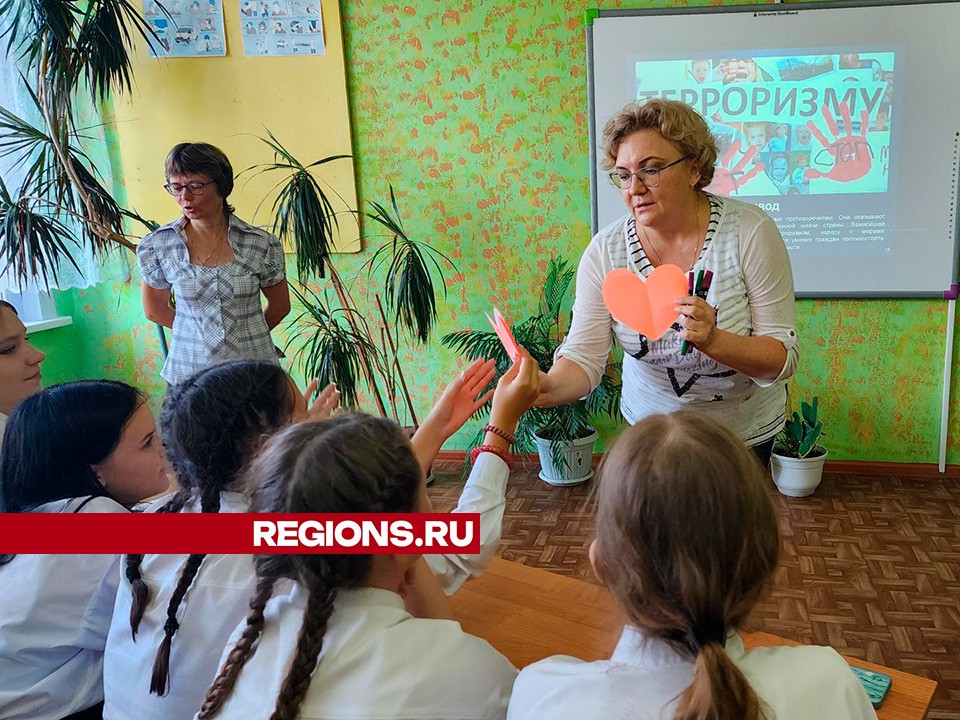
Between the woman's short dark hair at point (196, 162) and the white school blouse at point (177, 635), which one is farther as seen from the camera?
the woman's short dark hair at point (196, 162)

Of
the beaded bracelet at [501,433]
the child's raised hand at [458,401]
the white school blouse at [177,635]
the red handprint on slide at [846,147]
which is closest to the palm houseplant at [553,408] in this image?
the red handprint on slide at [846,147]

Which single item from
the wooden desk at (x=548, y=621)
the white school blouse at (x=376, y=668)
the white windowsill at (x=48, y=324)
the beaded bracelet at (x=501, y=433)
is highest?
the beaded bracelet at (x=501, y=433)

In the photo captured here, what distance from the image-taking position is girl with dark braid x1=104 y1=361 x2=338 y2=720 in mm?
1039

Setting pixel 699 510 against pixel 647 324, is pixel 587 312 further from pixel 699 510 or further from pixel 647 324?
pixel 699 510

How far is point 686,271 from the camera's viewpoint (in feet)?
5.22

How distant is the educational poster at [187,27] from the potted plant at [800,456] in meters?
3.08

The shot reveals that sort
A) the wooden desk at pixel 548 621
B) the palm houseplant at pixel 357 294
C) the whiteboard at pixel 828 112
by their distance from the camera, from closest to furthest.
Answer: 1. the wooden desk at pixel 548 621
2. the whiteboard at pixel 828 112
3. the palm houseplant at pixel 357 294

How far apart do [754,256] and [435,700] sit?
110 centimetres

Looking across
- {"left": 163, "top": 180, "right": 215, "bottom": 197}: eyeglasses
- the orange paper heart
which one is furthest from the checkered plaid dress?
the orange paper heart

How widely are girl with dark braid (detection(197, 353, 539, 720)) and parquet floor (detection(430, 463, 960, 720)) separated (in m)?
1.20

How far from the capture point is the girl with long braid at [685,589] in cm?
71

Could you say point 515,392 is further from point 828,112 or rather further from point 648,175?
point 828,112

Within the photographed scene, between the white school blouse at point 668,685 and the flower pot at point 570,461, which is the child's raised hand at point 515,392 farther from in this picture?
the flower pot at point 570,461

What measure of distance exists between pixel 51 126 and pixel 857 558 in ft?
11.7
